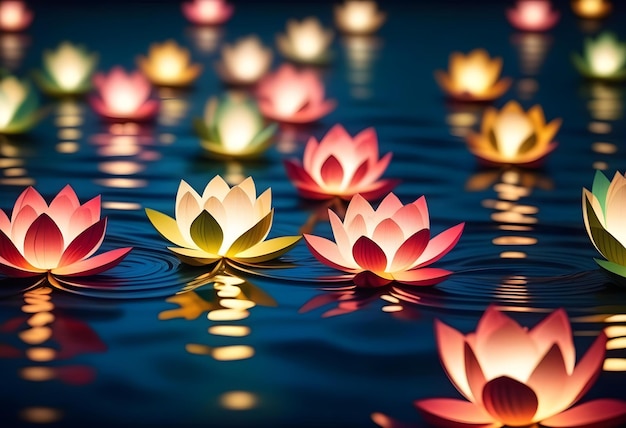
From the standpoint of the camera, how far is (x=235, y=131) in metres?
5.37

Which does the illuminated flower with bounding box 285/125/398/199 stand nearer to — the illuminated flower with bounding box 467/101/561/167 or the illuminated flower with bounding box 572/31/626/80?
the illuminated flower with bounding box 467/101/561/167

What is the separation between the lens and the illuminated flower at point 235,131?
5.29 m

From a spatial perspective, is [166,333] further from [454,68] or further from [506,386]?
[454,68]

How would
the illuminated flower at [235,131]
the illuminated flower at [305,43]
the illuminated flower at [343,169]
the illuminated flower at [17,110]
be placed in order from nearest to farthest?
1. the illuminated flower at [343,169]
2. the illuminated flower at [235,131]
3. the illuminated flower at [17,110]
4. the illuminated flower at [305,43]

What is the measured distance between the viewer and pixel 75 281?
3449 mm

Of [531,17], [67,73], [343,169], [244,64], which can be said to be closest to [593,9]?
[531,17]

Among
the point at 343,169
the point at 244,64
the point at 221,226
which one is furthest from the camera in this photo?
the point at 244,64

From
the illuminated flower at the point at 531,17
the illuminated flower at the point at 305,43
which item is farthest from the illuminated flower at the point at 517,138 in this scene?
the illuminated flower at the point at 531,17

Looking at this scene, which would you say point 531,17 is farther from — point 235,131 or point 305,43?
point 235,131

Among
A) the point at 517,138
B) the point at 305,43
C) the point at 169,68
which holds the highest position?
the point at 305,43

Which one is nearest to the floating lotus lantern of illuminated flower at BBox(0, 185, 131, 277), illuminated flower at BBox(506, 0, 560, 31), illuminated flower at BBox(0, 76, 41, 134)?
illuminated flower at BBox(506, 0, 560, 31)

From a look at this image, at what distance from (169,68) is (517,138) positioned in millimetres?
2940

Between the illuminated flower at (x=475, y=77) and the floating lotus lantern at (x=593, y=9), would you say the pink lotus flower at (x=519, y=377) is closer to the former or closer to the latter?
the illuminated flower at (x=475, y=77)

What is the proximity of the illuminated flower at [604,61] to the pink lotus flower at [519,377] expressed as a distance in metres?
5.58
